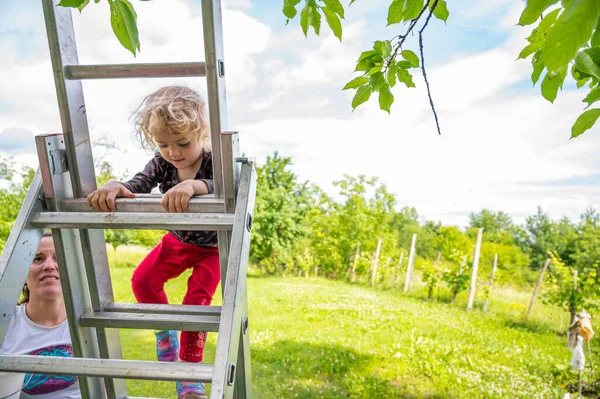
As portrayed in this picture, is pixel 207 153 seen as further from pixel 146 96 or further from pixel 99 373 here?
pixel 99 373

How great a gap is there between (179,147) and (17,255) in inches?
27.4

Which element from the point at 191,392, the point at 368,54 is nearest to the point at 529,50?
the point at 368,54

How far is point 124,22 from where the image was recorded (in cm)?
126

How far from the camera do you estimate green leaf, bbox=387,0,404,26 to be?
1.76m

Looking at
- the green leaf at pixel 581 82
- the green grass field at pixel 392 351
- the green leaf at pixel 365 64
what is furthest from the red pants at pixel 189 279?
the green grass field at pixel 392 351

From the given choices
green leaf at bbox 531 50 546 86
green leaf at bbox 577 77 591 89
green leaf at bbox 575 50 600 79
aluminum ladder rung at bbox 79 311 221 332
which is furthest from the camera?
green leaf at bbox 577 77 591 89

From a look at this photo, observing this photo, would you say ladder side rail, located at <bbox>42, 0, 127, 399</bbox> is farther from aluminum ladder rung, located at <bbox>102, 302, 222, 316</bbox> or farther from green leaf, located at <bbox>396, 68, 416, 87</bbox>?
green leaf, located at <bbox>396, 68, 416, 87</bbox>

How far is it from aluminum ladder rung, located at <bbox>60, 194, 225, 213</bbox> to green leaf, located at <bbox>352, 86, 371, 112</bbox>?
0.68m

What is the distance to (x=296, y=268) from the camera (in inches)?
696

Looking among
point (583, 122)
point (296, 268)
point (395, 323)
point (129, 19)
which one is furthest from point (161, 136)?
point (296, 268)

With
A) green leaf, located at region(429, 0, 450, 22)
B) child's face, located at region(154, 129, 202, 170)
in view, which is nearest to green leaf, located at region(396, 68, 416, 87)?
green leaf, located at region(429, 0, 450, 22)

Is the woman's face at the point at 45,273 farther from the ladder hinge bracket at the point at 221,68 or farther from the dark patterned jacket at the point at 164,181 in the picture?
the ladder hinge bracket at the point at 221,68

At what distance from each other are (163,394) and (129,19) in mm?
4124

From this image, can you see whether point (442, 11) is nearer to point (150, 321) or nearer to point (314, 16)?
point (314, 16)
